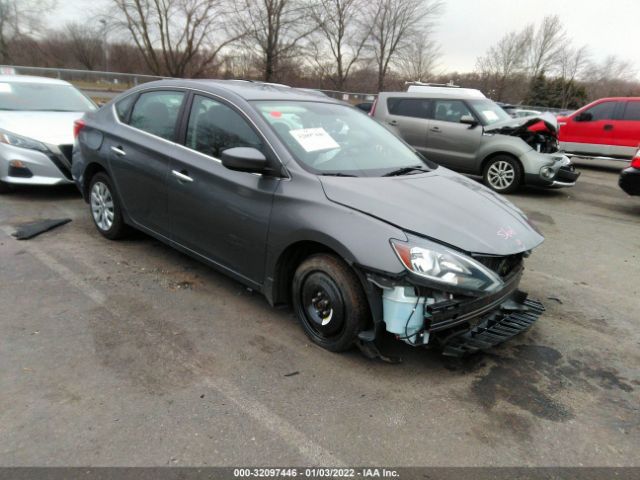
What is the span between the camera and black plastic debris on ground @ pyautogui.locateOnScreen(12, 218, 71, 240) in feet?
15.8

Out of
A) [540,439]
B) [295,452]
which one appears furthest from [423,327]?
[295,452]

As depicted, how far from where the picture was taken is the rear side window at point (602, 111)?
11.4 meters

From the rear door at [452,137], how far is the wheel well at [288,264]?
6523mm

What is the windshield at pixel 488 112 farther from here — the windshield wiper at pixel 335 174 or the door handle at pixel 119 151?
the door handle at pixel 119 151

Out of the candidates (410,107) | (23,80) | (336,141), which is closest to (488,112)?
(410,107)

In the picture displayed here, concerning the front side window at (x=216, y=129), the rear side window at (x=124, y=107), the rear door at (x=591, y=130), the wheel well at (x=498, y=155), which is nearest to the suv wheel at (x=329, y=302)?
the front side window at (x=216, y=129)

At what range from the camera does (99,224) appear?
489 centimetres

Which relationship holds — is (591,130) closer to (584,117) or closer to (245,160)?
(584,117)

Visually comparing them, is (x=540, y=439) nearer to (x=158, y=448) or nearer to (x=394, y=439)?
(x=394, y=439)

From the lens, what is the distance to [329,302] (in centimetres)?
293

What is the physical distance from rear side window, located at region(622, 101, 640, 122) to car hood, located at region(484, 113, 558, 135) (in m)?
4.34

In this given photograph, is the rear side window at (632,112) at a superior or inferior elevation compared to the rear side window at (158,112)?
superior

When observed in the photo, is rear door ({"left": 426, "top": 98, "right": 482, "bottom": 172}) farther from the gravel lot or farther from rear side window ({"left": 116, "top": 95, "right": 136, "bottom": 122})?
rear side window ({"left": 116, "top": 95, "right": 136, "bottom": 122})

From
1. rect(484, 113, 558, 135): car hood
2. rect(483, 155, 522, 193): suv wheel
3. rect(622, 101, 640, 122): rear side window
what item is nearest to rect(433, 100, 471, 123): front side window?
rect(484, 113, 558, 135): car hood
